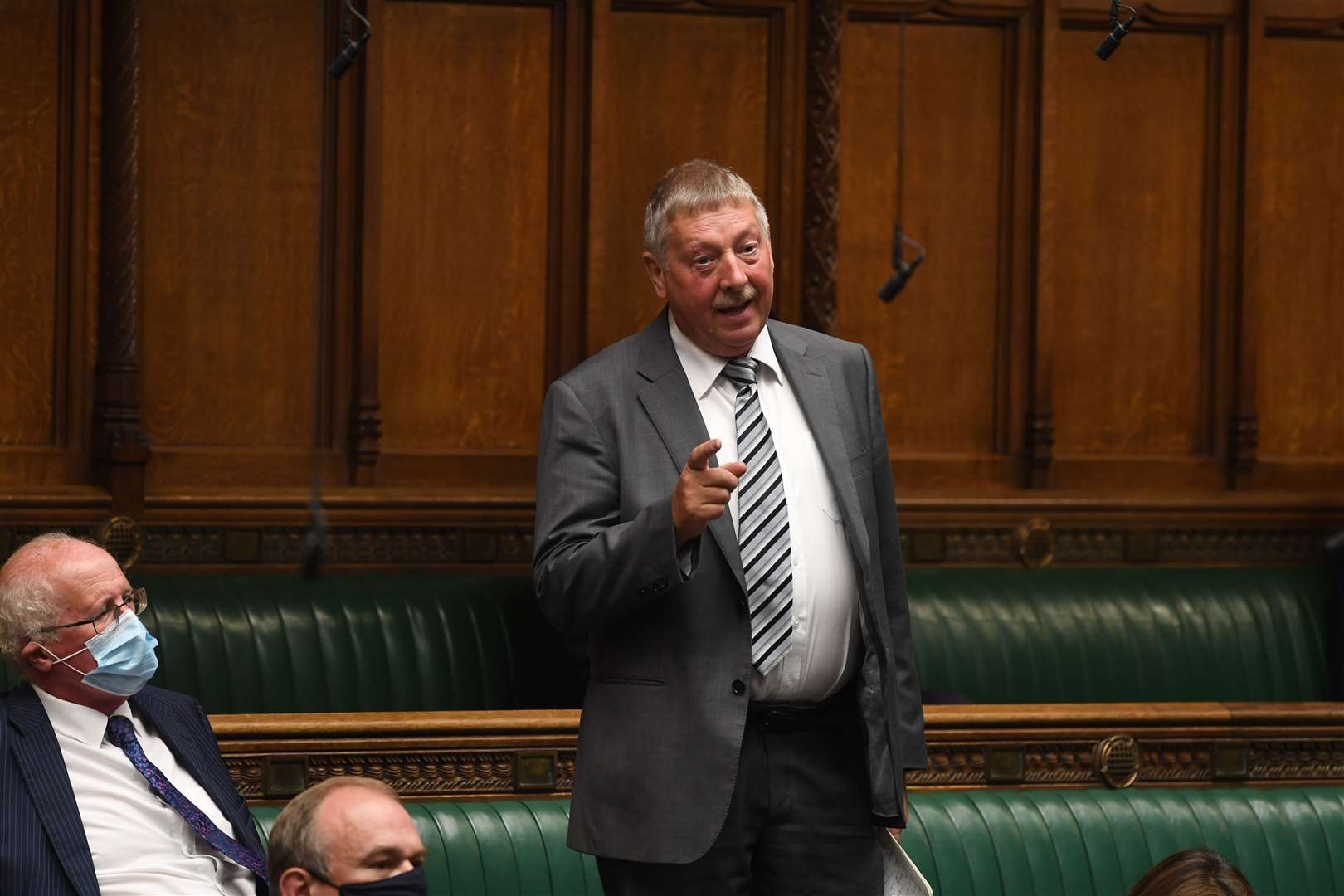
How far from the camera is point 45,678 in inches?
101

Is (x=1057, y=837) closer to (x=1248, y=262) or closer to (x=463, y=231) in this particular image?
(x=463, y=231)

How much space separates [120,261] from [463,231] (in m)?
0.92

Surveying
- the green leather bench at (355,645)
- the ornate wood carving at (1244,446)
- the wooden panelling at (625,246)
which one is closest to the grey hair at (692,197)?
the green leather bench at (355,645)

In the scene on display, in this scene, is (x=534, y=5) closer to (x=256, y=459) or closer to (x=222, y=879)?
(x=256, y=459)

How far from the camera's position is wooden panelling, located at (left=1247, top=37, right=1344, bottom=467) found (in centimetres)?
586

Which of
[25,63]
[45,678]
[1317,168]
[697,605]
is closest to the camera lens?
[697,605]

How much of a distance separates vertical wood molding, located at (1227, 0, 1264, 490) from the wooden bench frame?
7.29 feet

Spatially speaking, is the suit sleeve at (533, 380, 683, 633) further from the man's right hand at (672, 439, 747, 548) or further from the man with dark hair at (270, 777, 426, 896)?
the man with dark hair at (270, 777, 426, 896)

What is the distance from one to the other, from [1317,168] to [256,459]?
128 inches

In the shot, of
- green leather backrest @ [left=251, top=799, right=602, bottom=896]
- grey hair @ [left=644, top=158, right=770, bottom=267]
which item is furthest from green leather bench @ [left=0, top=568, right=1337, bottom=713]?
grey hair @ [left=644, top=158, right=770, bottom=267]

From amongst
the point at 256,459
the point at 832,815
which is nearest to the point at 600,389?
the point at 832,815

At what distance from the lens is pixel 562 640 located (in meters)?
4.73

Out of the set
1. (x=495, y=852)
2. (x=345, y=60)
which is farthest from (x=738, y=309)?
(x=345, y=60)

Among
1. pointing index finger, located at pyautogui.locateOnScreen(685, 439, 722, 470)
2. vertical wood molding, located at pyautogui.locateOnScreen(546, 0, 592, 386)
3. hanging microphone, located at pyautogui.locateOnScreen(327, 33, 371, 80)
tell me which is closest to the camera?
pointing index finger, located at pyautogui.locateOnScreen(685, 439, 722, 470)
